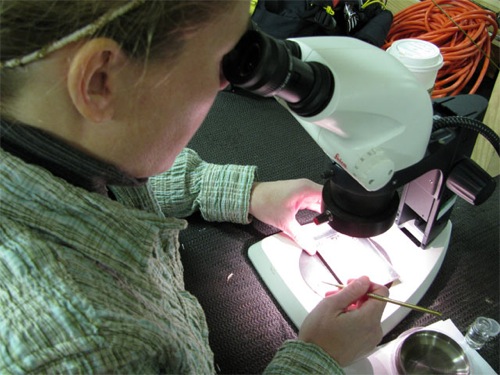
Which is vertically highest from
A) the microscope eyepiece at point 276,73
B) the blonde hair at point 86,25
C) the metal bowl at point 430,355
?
the blonde hair at point 86,25

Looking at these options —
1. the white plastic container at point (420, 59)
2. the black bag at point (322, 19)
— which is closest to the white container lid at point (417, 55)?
the white plastic container at point (420, 59)

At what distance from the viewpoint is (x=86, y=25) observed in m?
0.41

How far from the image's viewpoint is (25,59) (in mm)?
424

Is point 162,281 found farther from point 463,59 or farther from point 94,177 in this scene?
point 463,59

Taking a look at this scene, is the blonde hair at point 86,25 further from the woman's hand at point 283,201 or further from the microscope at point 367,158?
the woman's hand at point 283,201

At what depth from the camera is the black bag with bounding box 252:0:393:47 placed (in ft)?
4.96

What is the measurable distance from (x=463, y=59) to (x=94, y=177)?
1.31 m

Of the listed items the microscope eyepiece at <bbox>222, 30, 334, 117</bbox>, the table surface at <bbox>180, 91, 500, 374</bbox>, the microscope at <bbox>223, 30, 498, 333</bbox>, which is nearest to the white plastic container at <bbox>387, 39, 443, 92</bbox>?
the microscope at <bbox>223, 30, 498, 333</bbox>

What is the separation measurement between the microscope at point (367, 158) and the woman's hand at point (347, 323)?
0.05 metres

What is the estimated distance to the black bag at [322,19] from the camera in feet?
4.96

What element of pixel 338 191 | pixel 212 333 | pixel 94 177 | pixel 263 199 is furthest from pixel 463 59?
pixel 94 177

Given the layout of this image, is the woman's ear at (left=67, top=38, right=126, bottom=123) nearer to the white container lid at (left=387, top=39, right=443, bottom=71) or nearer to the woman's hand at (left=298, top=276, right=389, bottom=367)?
the woman's hand at (left=298, top=276, right=389, bottom=367)

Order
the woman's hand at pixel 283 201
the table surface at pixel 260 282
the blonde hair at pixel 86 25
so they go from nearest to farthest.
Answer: the blonde hair at pixel 86 25 < the table surface at pixel 260 282 < the woman's hand at pixel 283 201

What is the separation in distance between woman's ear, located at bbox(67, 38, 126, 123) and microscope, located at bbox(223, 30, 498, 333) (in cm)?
13
